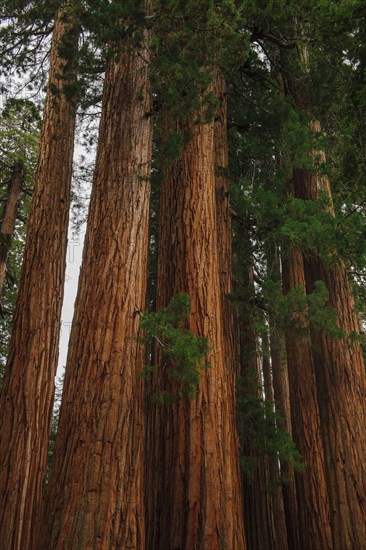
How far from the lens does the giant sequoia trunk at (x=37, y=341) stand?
5074 mm

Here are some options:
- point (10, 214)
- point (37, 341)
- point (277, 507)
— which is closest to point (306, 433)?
point (277, 507)

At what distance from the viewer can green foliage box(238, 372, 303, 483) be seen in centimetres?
677

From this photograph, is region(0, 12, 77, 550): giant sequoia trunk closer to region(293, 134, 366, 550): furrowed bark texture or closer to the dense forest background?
the dense forest background

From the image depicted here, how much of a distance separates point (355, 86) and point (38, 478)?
19.2 ft

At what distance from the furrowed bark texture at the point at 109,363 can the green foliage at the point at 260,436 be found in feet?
12.4

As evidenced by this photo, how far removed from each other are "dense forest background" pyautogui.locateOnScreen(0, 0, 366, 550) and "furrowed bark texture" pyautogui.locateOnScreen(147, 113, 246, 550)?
0.07 feet

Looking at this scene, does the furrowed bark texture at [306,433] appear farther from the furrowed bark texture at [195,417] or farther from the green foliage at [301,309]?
the furrowed bark texture at [195,417]

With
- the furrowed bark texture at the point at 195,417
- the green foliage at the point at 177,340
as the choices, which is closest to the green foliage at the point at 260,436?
the furrowed bark texture at the point at 195,417

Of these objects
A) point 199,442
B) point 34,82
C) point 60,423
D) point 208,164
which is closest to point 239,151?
point 208,164

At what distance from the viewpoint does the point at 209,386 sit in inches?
184

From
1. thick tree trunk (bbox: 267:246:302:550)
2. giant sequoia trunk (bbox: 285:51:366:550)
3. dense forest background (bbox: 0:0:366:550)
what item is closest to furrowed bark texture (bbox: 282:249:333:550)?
dense forest background (bbox: 0:0:366:550)

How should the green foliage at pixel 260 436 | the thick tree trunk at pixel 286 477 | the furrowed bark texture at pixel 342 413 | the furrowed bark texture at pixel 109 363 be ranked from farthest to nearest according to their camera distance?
the thick tree trunk at pixel 286 477 → the green foliage at pixel 260 436 → the furrowed bark texture at pixel 342 413 → the furrowed bark texture at pixel 109 363

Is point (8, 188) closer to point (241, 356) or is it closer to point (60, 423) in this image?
point (241, 356)

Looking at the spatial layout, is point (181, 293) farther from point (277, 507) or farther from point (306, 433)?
point (277, 507)
